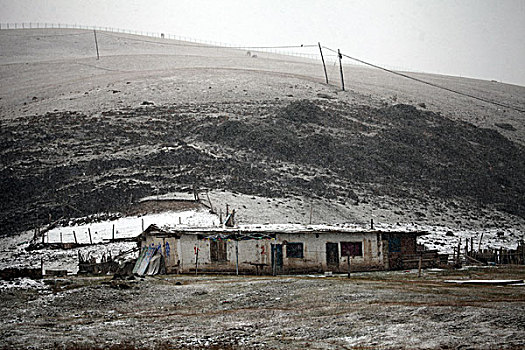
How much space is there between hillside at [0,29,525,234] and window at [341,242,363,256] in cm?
1830

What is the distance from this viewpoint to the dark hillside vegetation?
58.2 metres

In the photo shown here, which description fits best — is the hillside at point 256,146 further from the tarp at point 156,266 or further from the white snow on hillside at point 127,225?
the tarp at point 156,266

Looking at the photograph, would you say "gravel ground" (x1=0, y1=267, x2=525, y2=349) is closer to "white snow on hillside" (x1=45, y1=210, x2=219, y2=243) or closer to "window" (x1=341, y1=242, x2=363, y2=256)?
"window" (x1=341, y1=242, x2=363, y2=256)

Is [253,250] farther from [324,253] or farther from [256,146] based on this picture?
[256,146]

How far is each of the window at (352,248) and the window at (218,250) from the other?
590 cm

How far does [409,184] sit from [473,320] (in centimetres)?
5411

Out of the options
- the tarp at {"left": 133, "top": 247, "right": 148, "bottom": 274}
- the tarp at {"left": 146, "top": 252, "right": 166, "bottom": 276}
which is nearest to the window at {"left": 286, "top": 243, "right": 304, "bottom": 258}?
the tarp at {"left": 146, "top": 252, "right": 166, "bottom": 276}

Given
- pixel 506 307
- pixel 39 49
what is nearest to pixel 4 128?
A: pixel 39 49

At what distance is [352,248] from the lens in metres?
31.0

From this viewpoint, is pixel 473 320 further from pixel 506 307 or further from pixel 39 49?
pixel 39 49

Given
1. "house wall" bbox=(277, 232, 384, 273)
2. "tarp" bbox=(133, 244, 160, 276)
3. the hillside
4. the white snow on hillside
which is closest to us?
"tarp" bbox=(133, 244, 160, 276)

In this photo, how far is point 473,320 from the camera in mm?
13227

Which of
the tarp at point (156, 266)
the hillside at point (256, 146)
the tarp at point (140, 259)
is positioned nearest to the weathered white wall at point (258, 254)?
the tarp at point (156, 266)

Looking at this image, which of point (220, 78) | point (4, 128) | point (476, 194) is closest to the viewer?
point (476, 194)
